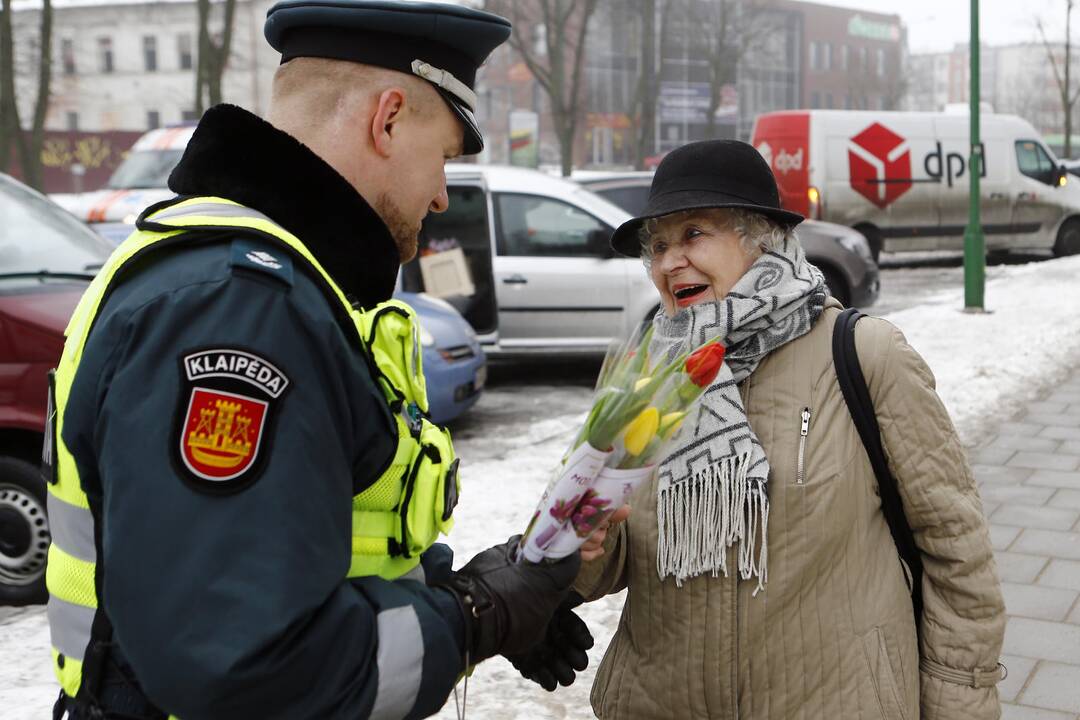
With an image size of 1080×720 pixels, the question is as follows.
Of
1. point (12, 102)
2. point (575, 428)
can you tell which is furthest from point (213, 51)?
point (575, 428)

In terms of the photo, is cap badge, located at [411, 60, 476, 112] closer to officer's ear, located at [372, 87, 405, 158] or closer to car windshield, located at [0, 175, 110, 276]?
officer's ear, located at [372, 87, 405, 158]

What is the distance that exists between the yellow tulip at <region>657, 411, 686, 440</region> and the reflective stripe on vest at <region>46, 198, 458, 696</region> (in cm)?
33

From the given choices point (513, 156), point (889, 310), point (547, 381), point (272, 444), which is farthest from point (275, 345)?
point (513, 156)

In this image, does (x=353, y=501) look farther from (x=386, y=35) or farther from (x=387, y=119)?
(x=386, y=35)

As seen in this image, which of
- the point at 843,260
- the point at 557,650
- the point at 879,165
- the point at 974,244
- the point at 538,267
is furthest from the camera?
the point at 879,165

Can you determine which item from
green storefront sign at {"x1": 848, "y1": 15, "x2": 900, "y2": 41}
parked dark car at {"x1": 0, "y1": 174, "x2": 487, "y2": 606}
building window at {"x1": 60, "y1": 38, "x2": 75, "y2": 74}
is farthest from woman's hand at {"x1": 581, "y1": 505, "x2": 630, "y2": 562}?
green storefront sign at {"x1": 848, "y1": 15, "x2": 900, "y2": 41}

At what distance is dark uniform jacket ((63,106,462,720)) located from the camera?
4.09 feet

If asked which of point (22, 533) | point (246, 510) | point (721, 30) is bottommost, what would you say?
point (22, 533)

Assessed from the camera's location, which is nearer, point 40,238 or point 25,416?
point 25,416

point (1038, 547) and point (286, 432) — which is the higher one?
point (286, 432)

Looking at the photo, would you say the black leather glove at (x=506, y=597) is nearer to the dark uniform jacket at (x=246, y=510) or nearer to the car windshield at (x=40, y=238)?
the dark uniform jacket at (x=246, y=510)

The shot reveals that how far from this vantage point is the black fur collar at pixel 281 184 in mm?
1521

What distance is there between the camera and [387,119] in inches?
63.4

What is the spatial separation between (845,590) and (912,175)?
17.4 m
